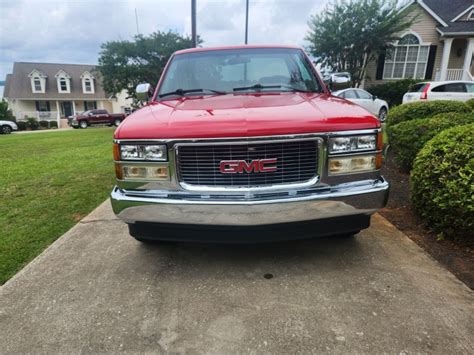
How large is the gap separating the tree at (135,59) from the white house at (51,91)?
16295 mm

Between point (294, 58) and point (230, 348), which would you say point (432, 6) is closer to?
point (294, 58)

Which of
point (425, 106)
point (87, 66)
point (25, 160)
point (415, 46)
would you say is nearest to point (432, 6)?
point (415, 46)

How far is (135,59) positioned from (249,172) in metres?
21.8

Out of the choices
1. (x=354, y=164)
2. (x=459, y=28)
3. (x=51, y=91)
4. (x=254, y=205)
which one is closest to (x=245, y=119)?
(x=254, y=205)

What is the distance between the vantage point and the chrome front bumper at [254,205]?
2125 millimetres

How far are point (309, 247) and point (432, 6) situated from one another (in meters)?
24.4

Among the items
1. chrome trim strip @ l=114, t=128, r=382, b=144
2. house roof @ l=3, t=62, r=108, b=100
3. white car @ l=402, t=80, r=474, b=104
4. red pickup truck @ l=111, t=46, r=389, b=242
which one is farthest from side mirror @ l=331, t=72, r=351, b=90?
house roof @ l=3, t=62, r=108, b=100

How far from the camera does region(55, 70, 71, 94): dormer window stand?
38.0 meters

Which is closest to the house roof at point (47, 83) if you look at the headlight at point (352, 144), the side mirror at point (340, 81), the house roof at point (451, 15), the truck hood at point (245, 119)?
the house roof at point (451, 15)

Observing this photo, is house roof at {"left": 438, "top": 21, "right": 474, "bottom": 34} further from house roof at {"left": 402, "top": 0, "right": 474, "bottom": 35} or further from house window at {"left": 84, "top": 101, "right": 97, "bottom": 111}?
house window at {"left": 84, "top": 101, "right": 97, "bottom": 111}

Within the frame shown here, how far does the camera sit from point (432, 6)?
20.6 meters

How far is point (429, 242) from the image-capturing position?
301 centimetres

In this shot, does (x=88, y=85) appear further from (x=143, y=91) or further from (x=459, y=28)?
(x=143, y=91)

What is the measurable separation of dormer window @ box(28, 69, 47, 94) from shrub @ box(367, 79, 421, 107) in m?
36.4
